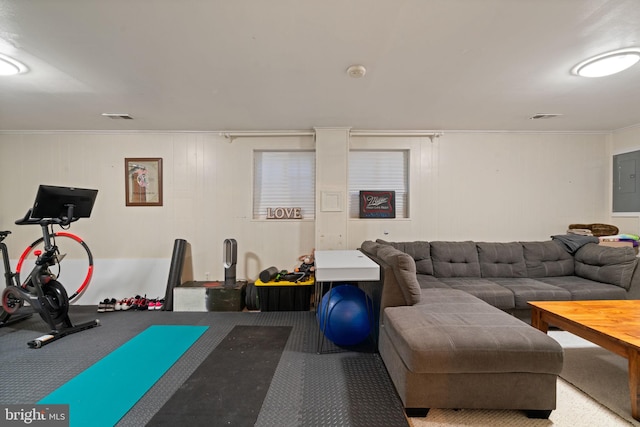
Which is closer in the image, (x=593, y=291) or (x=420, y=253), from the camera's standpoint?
(x=593, y=291)

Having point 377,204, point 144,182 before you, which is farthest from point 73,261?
point 377,204

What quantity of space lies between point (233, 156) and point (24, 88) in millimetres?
2110

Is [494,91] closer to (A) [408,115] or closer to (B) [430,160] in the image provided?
(A) [408,115]

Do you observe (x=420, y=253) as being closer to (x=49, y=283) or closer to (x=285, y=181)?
(x=285, y=181)

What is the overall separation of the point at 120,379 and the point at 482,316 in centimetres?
275

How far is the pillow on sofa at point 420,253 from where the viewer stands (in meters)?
3.39

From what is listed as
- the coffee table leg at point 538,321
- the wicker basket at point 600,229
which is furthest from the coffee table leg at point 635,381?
the wicker basket at point 600,229

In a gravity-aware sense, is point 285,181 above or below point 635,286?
above

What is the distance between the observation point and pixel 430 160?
387 centimetres

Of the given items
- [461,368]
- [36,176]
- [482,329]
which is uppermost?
[36,176]

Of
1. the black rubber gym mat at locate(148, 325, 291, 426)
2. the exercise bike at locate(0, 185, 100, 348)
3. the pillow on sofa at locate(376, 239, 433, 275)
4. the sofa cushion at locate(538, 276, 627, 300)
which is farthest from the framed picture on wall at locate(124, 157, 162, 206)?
the sofa cushion at locate(538, 276, 627, 300)

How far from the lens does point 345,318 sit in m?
2.29

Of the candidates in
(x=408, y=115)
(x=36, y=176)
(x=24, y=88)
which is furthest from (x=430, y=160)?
(x=36, y=176)

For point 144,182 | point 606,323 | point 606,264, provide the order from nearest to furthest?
1. point 606,323
2. point 606,264
3. point 144,182
